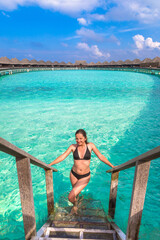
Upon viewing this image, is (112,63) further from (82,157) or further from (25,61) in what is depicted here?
(82,157)

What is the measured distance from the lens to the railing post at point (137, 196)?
146 cm

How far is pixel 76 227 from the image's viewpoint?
2398 millimetres

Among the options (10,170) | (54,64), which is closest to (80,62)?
(54,64)

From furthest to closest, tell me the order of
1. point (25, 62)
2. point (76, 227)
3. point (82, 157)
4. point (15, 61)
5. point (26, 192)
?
point (25, 62), point (15, 61), point (82, 157), point (76, 227), point (26, 192)

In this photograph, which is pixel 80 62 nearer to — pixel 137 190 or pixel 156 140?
pixel 156 140

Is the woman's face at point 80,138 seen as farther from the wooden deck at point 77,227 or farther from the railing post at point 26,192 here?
the railing post at point 26,192

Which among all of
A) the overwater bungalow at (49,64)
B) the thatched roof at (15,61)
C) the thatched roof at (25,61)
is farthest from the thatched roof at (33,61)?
the thatched roof at (15,61)

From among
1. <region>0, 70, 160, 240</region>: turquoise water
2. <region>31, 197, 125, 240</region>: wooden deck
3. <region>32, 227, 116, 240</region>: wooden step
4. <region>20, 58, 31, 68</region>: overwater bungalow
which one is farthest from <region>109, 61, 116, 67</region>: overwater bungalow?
<region>32, 227, 116, 240</region>: wooden step

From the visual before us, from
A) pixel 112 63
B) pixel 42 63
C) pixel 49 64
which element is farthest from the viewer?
pixel 49 64

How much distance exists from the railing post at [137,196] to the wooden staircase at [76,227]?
1.85ft

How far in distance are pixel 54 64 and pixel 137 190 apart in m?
73.2

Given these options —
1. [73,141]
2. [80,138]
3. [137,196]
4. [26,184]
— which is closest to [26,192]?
[26,184]

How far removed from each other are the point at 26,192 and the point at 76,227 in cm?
122

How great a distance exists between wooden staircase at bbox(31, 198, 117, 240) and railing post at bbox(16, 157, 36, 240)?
6.3 inches
